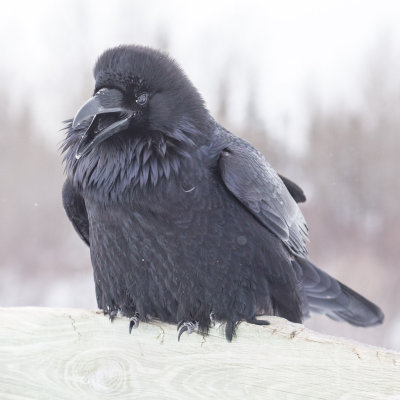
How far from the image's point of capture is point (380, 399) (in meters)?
1.85

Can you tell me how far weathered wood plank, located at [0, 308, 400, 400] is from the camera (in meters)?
1.88

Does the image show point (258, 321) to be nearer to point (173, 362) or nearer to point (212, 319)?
point (212, 319)

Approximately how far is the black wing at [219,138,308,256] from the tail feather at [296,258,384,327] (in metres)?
0.11

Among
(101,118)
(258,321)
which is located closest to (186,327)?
(258,321)

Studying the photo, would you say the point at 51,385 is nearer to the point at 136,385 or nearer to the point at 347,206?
the point at 136,385

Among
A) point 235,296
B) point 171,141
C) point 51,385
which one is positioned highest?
point 171,141

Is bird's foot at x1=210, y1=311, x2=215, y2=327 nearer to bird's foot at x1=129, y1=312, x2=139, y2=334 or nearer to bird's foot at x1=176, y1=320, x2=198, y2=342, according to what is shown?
bird's foot at x1=176, y1=320, x2=198, y2=342

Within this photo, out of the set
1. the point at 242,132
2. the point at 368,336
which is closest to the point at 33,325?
the point at 368,336

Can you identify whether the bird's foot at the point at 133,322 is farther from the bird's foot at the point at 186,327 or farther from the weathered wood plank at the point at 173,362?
the bird's foot at the point at 186,327

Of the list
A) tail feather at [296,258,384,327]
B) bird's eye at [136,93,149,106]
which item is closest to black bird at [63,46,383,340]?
bird's eye at [136,93,149,106]

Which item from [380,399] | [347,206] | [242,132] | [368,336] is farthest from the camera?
[347,206]

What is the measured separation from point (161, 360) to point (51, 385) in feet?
1.27

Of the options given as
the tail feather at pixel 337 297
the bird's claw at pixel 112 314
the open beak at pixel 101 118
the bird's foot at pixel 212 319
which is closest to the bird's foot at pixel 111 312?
the bird's claw at pixel 112 314

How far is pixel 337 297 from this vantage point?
9.41 feet
